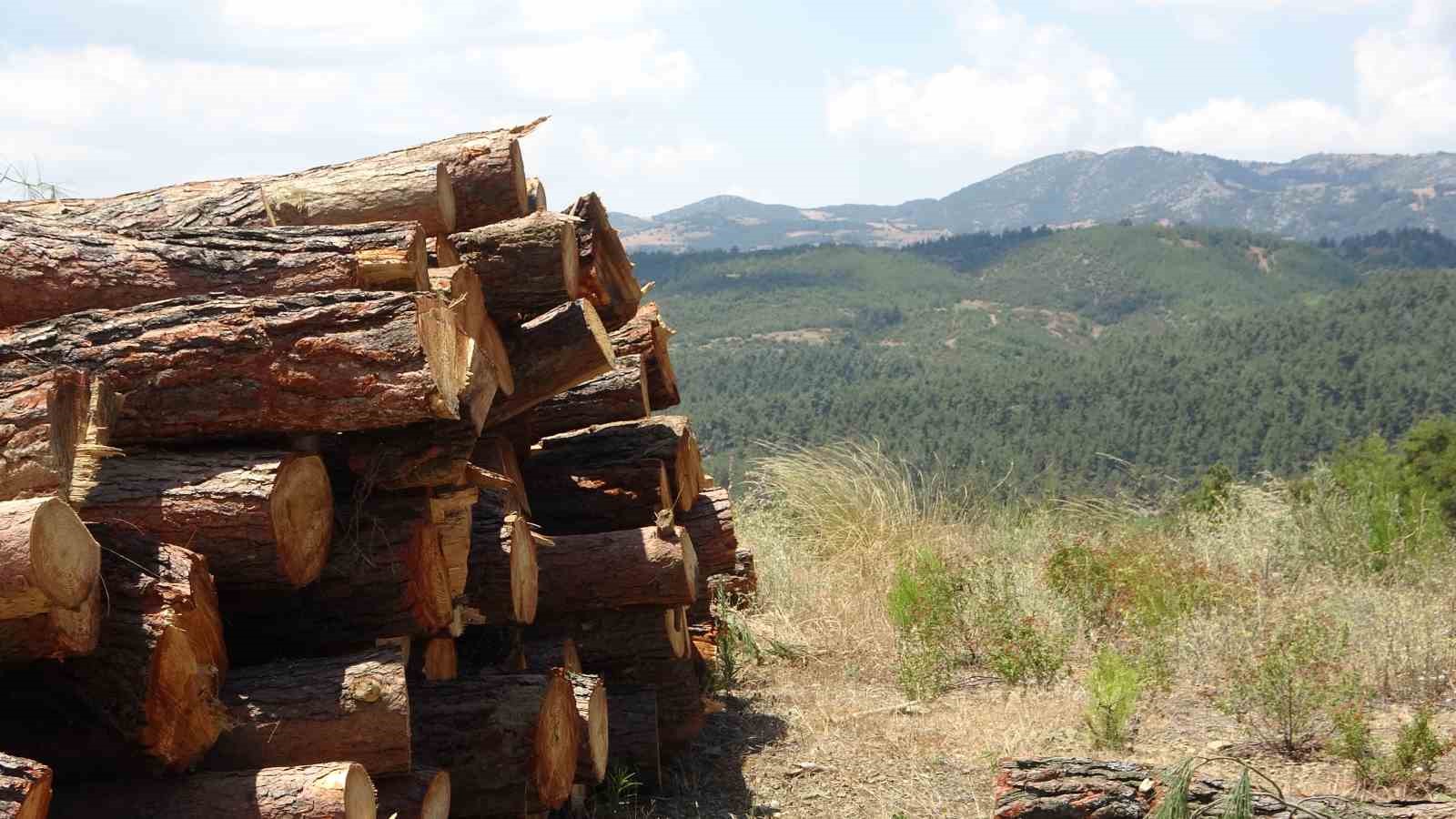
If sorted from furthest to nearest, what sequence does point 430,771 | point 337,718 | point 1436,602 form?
point 1436,602
point 430,771
point 337,718

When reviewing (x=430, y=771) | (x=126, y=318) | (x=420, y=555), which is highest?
(x=126, y=318)

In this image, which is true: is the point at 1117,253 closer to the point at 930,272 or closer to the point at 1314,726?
the point at 930,272

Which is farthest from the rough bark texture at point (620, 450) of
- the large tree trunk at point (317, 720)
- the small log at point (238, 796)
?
the small log at point (238, 796)

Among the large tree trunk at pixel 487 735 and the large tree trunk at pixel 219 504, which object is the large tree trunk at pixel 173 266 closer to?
the large tree trunk at pixel 219 504

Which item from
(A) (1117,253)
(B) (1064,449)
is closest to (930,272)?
(A) (1117,253)

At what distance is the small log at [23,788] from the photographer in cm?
222

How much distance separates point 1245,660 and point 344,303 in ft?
11.7

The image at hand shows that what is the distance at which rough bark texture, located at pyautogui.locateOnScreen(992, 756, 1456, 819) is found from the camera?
3104 millimetres

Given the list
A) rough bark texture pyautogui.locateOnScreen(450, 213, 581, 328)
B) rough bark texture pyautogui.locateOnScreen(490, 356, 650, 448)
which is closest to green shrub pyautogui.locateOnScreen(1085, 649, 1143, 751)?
rough bark texture pyautogui.locateOnScreen(490, 356, 650, 448)

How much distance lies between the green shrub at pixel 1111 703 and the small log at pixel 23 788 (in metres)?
3.22

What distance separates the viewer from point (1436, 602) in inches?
225

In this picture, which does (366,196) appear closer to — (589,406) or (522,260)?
(522,260)

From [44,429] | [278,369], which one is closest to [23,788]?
[44,429]

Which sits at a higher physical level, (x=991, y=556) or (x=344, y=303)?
(x=344, y=303)
